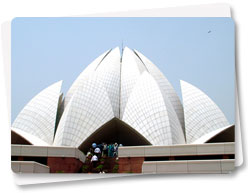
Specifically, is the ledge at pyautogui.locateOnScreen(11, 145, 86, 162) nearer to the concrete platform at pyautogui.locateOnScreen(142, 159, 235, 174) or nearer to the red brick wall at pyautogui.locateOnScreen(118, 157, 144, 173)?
the red brick wall at pyautogui.locateOnScreen(118, 157, 144, 173)

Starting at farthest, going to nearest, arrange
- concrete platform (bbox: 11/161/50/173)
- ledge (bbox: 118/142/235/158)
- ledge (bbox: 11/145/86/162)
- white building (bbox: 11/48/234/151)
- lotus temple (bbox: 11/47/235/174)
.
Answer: white building (bbox: 11/48/234/151) < ledge (bbox: 118/142/235/158) < ledge (bbox: 11/145/86/162) < lotus temple (bbox: 11/47/235/174) < concrete platform (bbox: 11/161/50/173)

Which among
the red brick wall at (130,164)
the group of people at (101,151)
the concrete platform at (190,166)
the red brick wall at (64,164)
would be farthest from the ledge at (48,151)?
the concrete platform at (190,166)

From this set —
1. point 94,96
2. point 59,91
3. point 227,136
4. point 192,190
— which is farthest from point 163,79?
point 192,190

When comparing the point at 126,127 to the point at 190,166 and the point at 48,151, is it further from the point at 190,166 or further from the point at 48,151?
the point at 190,166

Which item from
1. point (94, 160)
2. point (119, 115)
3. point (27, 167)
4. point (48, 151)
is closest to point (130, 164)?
point (94, 160)

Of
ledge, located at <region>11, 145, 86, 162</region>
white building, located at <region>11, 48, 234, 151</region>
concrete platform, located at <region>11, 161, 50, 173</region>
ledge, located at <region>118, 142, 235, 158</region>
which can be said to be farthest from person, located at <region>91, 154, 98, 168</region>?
concrete platform, located at <region>11, 161, 50, 173</region>

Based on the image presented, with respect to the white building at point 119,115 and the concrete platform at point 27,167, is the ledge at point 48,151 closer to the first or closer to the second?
the concrete platform at point 27,167

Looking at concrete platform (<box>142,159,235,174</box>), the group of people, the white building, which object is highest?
the white building
